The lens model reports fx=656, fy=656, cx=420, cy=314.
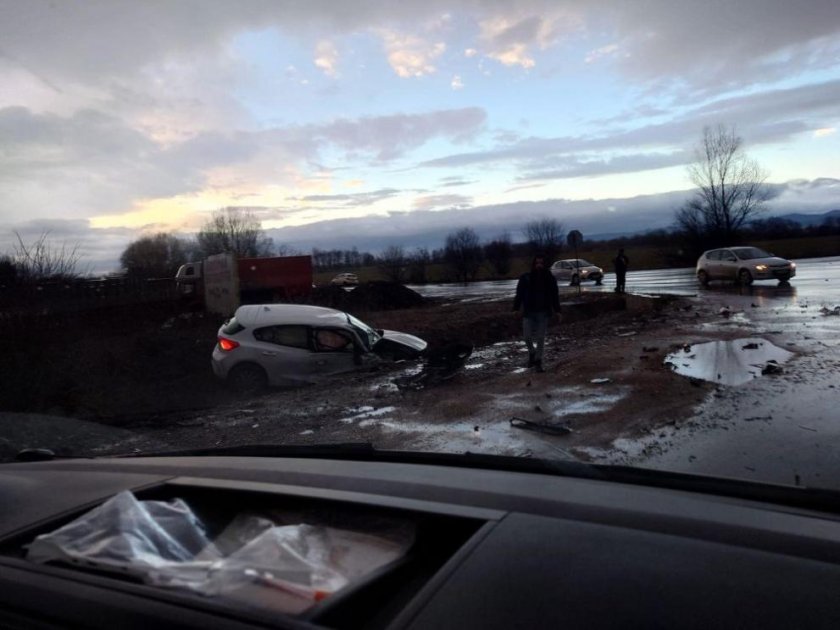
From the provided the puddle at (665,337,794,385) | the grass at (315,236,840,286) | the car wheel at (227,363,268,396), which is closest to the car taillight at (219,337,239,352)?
the car wheel at (227,363,268,396)

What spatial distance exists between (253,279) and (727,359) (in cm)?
2139

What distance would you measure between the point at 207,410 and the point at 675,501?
9.24 metres

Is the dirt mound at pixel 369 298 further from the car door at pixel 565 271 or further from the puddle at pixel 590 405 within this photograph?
the puddle at pixel 590 405

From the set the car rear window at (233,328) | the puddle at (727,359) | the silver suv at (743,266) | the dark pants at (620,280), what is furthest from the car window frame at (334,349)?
the silver suv at (743,266)

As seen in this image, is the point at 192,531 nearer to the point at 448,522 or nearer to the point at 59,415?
the point at 448,522

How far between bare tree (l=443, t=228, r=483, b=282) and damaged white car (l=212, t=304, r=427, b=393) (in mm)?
50831

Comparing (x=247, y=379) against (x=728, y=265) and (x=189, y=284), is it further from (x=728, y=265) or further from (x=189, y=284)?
(x=728, y=265)

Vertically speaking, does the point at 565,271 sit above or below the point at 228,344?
below

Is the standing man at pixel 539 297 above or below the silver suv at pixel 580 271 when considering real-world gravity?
above

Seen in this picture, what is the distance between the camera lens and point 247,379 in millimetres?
11336

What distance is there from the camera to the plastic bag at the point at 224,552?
1.51m

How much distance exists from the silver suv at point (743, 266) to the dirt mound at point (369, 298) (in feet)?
43.3

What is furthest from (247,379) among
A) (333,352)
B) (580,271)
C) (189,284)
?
(580,271)

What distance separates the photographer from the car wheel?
11289 mm
